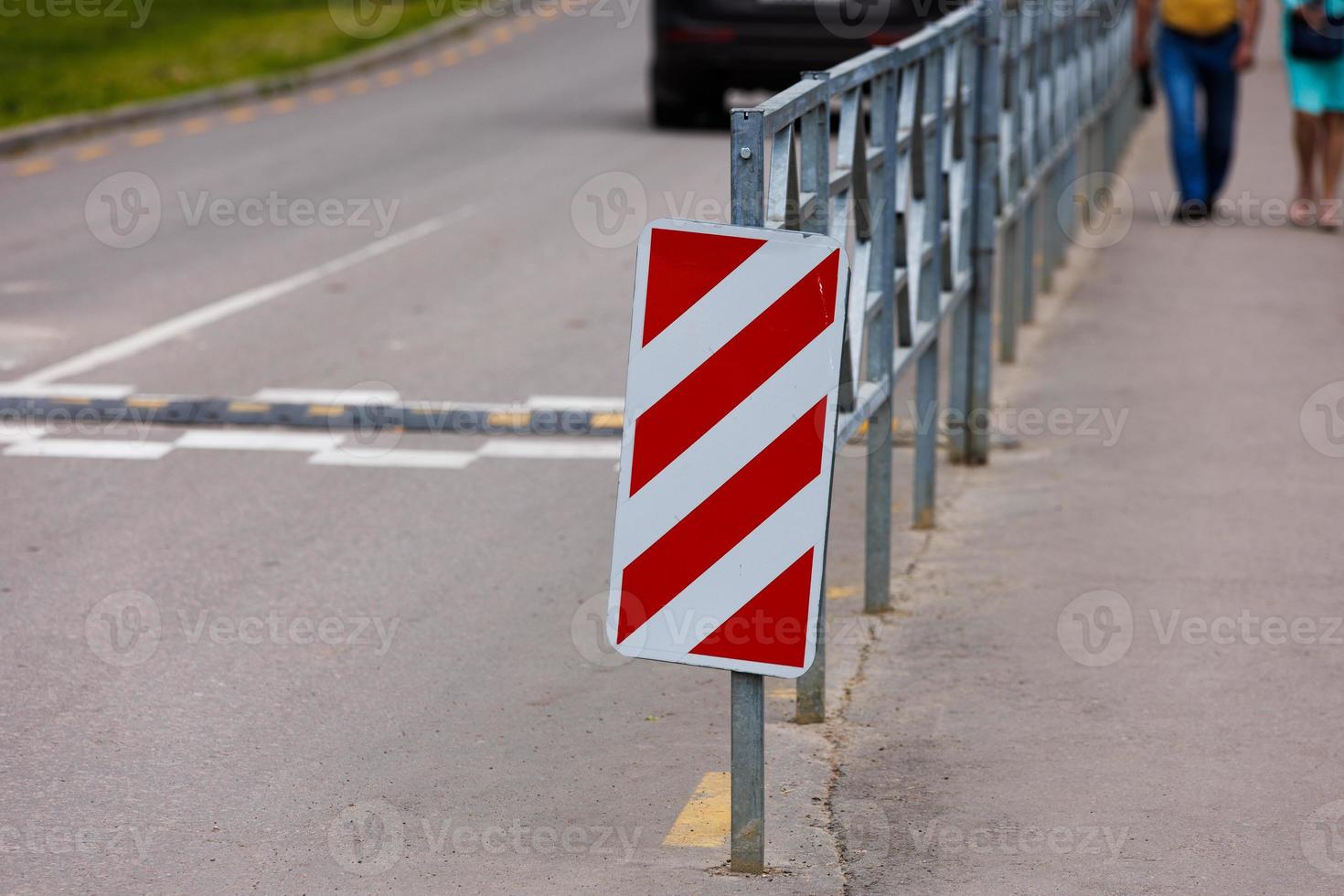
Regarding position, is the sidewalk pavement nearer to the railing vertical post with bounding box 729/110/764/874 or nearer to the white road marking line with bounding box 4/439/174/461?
the railing vertical post with bounding box 729/110/764/874

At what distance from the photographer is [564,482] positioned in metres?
7.28

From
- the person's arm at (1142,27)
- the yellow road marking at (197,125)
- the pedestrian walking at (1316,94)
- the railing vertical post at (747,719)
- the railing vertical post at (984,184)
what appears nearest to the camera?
the railing vertical post at (747,719)

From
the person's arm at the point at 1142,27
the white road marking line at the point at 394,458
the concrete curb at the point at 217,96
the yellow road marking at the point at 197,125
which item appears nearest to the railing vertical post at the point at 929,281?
the white road marking line at the point at 394,458

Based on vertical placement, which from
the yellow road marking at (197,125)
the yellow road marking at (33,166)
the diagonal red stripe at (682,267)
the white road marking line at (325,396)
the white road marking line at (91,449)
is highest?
the diagonal red stripe at (682,267)

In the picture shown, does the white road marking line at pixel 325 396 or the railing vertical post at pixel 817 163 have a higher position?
the railing vertical post at pixel 817 163

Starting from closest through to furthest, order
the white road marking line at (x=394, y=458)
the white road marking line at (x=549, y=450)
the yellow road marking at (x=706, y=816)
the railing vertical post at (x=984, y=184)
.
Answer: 1. the yellow road marking at (x=706, y=816)
2. the railing vertical post at (x=984, y=184)
3. the white road marking line at (x=394, y=458)
4. the white road marking line at (x=549, y=450)

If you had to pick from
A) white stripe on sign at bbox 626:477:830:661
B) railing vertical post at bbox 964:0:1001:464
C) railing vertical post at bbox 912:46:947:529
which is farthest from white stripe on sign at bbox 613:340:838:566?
railing vertical post at bbox 964:0:1001:464

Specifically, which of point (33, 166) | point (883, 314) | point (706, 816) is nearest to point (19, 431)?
point (883, 314)

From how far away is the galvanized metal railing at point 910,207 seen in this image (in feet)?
13.5

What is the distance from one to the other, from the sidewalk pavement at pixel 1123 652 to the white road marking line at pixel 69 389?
3081 millimetres

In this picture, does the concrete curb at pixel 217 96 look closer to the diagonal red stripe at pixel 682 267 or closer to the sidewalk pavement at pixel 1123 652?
the sidewalk pavement at pixel 1123 652

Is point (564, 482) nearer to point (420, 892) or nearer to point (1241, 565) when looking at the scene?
point (1241, 565)

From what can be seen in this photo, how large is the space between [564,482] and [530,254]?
4695mm

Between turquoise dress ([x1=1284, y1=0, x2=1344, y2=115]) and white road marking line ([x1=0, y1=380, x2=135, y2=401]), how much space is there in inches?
292
